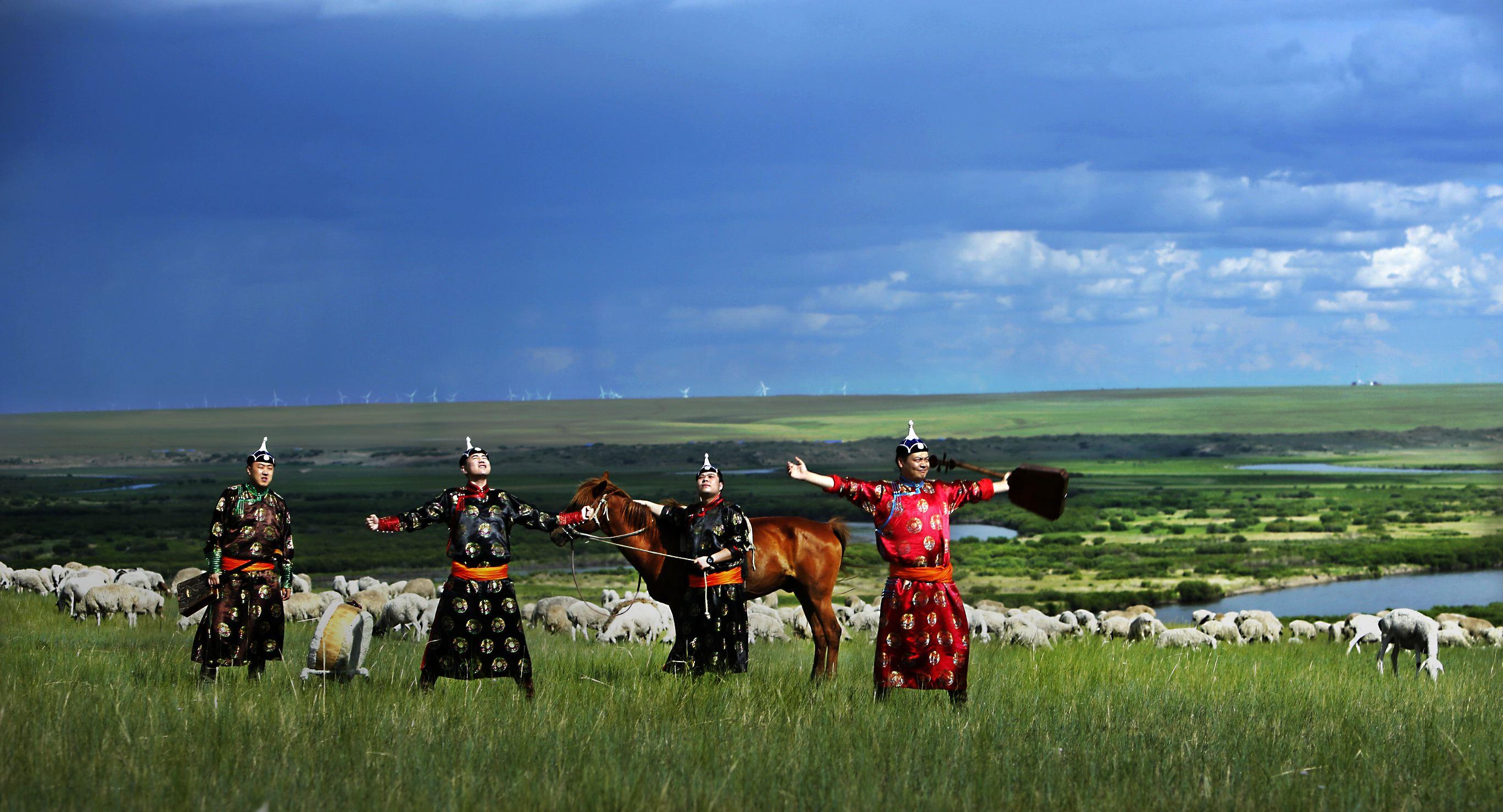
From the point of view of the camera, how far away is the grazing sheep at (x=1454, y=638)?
2294 cm

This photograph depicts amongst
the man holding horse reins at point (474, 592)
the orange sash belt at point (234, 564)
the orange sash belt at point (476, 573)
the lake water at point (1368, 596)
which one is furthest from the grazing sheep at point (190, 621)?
the lake water at point (1368, 596)

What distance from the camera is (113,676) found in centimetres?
1238

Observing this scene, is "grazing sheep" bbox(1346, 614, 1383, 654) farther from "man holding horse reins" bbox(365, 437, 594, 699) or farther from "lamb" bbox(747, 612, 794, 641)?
"man holding horse reins" bbox(365, 437, 594, 699)

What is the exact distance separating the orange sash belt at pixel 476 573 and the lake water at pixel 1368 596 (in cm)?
3210

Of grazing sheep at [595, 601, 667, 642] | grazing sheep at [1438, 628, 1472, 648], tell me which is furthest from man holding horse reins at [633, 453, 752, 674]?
grazing sheep at [1438, 628, 1472, 648]

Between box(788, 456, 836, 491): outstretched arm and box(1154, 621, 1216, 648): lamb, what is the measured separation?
1293 cm

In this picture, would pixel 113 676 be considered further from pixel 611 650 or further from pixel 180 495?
pixel 180 495

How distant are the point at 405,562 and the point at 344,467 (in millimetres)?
91902

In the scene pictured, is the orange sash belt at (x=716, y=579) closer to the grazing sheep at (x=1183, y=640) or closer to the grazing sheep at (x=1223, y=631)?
the grazing sheep at (x=1183, y=640)

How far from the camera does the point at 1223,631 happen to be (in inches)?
990

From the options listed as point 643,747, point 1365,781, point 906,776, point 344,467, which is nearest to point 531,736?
point 643,747

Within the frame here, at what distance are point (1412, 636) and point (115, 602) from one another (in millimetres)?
19437

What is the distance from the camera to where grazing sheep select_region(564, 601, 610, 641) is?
857 inches

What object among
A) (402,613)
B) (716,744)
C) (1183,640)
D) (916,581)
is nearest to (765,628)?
(402,613)
